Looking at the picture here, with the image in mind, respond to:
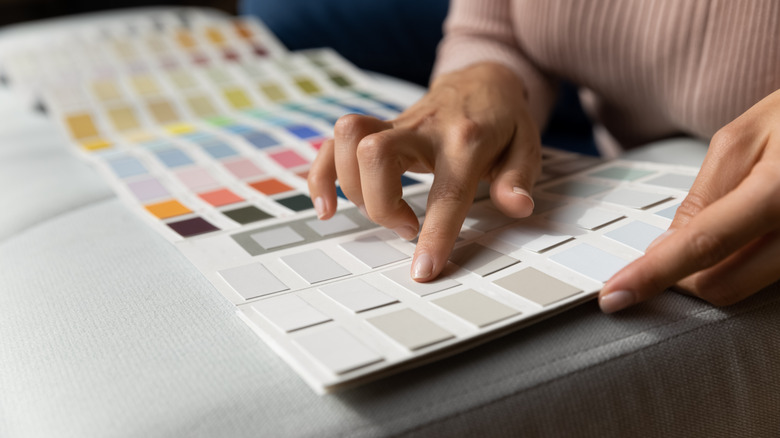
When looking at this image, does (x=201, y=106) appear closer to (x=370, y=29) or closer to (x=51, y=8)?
(x=370, y=29)

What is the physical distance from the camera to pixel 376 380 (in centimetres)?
30

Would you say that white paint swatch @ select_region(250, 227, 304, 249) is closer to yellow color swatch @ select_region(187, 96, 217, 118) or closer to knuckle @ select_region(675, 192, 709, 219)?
knuckle @ select_region(675, 192, 709, 219)

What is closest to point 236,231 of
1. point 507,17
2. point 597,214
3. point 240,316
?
point 240,316

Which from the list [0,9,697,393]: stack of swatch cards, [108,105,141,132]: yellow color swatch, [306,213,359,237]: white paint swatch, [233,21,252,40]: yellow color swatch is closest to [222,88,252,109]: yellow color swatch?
[0,9,697,393]: stack of swatch cards

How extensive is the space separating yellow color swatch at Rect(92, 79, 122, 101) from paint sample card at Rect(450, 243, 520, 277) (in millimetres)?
607

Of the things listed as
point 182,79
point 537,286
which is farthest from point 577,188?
point 182,79

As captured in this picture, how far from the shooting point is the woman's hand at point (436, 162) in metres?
0.40

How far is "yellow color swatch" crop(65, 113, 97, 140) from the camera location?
751mm

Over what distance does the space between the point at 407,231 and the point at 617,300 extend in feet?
0.46

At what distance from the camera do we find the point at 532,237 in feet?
1.34

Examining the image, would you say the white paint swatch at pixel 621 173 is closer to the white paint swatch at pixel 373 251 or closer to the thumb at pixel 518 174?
the thumb at pixel 518 174

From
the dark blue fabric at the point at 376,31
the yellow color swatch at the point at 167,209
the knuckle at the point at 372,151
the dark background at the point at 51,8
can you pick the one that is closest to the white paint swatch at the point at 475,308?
the knuckle at the point at 372,151

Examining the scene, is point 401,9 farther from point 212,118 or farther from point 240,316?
point 240,316

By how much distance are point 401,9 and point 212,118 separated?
14.2 inches
